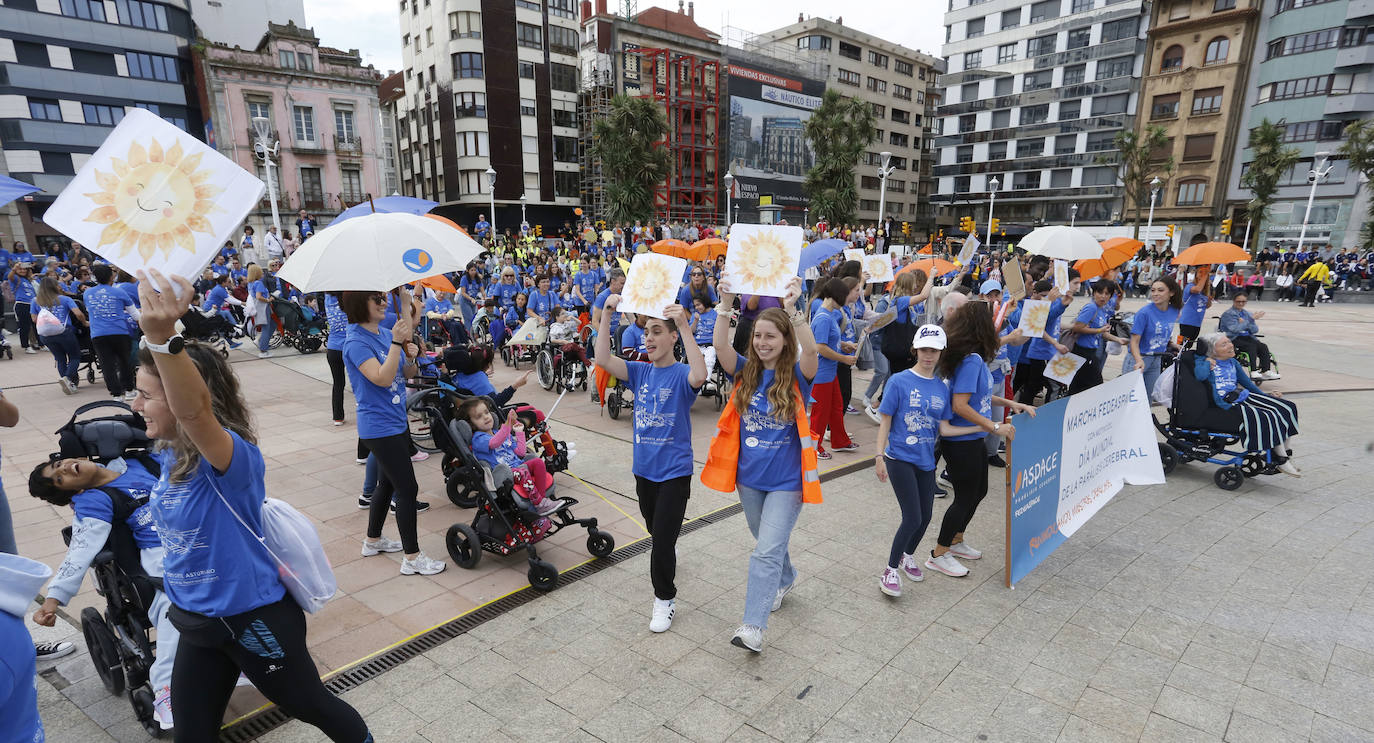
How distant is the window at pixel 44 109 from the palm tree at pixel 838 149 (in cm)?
4434

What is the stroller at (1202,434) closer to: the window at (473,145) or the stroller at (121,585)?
the stroller at (121,585)

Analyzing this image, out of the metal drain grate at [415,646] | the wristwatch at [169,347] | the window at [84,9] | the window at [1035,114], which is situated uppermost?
the window at [84,9]

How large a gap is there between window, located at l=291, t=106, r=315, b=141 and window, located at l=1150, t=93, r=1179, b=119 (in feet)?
184

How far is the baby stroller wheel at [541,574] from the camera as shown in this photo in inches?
172

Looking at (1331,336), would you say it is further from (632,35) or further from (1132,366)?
(632,35)

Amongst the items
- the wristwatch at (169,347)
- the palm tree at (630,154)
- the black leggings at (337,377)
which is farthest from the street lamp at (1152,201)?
the wristwatch at (169,347)

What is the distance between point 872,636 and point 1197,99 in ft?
183

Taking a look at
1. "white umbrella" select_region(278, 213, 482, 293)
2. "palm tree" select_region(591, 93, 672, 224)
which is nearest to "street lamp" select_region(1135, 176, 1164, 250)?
"palm tree" select_region(591, 93, 672, 224)

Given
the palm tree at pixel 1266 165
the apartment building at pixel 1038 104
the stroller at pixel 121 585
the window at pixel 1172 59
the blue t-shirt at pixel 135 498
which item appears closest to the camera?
the blue t-shirt at pixel 135 498

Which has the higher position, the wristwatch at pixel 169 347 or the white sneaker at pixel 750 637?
the wristwatch at pixel 169 347

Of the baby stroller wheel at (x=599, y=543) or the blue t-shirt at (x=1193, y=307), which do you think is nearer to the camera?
the baby stroller wheel at (x=599, y=543)

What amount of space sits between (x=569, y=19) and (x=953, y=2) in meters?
35.9

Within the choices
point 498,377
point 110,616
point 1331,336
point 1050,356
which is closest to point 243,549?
point 110,616

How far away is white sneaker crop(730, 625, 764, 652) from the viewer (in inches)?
142
